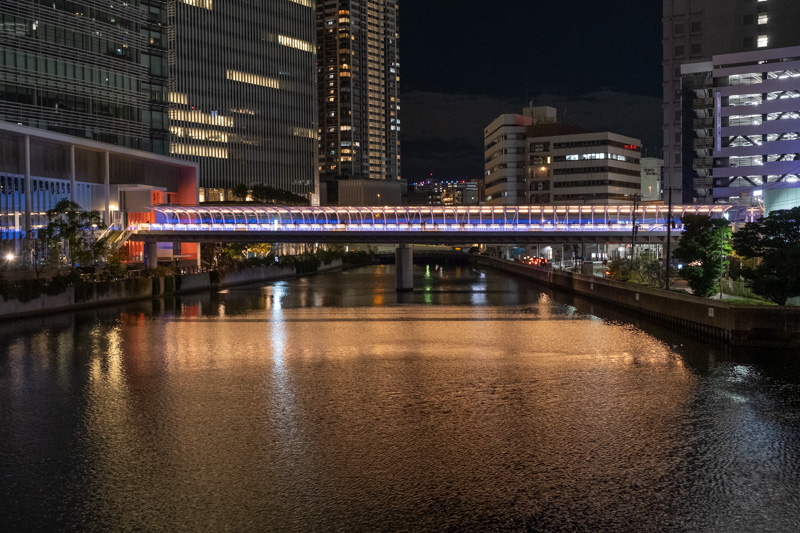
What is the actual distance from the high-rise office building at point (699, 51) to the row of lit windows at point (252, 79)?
90.3 metres

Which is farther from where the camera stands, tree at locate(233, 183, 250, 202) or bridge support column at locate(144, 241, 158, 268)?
tree at locate(233, 183, 250, 202)

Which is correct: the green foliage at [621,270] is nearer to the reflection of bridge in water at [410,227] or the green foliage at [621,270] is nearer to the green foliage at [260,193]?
the reflection of bridge in water at [410,227]

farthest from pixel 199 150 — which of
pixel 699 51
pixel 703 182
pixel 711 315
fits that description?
pixel 711 315

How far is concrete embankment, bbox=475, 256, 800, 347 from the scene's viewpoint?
42500 millimetres

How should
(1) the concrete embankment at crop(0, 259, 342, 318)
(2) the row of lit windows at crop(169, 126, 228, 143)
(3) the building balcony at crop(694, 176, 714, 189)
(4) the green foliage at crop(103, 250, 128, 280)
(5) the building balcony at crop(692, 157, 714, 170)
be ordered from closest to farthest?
(1) the concrete embankment at crop(0, 259, 342, 318)
(4) the green foliage at crop(103, 250, 128, 280)
(5) the building balcony at crop(692, 157, 714, 170)
(3) the building balcony at crop(694, 176, 714, 189)
(2) the row of lit windows at crop(169, 126, 228, 143)

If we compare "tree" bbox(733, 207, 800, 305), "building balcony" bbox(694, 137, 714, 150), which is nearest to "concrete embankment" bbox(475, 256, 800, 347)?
"tree" bbox(733, 207, 800, 305)

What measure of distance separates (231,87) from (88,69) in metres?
96.3

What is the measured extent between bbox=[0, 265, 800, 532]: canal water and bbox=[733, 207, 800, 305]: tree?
293 inches

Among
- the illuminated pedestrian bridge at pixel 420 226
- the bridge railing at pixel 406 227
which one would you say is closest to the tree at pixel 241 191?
the illuminated pedestrian bridge at pixel 420 226

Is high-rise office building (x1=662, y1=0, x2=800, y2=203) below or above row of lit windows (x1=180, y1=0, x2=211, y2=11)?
below

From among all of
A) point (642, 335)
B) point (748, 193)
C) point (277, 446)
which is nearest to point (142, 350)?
point (277, 446)

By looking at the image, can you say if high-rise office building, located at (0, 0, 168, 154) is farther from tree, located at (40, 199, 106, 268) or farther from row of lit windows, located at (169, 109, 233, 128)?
row of lit windows, located at (169, 109, 233, 128)

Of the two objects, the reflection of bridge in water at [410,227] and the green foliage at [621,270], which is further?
the reflection of bridge in water at [410,227]

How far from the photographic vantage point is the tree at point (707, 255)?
56625 millimetres
